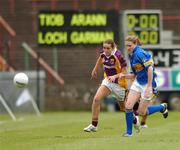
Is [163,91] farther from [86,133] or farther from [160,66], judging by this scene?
[86,133]

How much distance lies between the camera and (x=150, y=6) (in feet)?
115

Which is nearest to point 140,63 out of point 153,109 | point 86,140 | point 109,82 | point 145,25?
point 109,82

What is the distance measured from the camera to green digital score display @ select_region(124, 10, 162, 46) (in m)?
29.1

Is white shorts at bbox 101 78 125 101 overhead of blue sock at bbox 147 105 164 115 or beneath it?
overhead

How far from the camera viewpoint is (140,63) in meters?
14.7

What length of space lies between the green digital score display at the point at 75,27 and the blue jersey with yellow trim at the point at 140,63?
14023 millimetres

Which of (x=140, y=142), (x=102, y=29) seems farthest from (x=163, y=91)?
(x=140, y=142)

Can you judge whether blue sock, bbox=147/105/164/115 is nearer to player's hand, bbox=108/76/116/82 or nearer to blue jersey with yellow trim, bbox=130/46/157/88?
player's hand, bbox=108/76/116/82

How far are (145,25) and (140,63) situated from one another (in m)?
14.7

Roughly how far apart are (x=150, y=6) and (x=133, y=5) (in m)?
0.74

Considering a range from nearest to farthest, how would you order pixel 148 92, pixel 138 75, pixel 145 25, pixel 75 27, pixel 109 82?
pixel 148 92
pixel 138 75
pixel 109 82
pixel 75 27
pixel 145 25

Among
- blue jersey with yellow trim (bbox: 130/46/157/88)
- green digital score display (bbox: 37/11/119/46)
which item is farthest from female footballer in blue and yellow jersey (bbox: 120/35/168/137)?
green digital score display (bbox: 37/11/119/46)

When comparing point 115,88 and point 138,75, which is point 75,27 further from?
point 138,75

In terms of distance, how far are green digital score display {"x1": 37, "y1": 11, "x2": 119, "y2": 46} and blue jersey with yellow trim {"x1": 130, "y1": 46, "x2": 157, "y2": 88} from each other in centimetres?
1402
